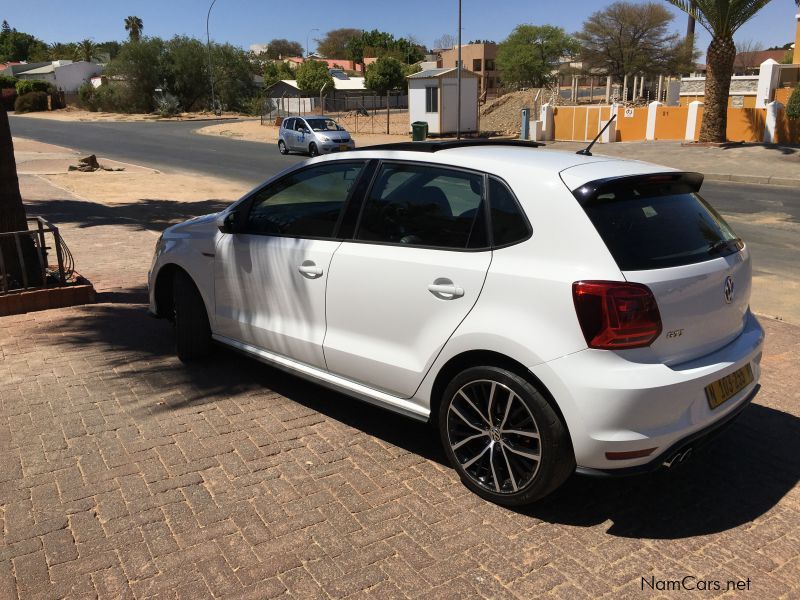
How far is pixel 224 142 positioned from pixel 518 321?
35.0 meters

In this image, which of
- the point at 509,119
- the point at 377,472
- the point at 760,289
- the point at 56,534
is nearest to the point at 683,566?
the point at 377,472

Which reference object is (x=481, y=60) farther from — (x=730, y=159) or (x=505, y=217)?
(x=505, y=217)

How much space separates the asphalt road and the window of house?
8645mm

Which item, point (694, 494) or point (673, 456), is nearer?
point (673, 456)

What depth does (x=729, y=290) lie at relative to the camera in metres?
3.37

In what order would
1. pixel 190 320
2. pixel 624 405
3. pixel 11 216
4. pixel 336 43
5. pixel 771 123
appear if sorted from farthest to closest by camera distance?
pixel 336 43 < pixel 771 123 < pixel 11 216 < pixel 190 320 < pixel 624 405

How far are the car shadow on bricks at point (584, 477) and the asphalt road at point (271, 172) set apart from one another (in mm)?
3426

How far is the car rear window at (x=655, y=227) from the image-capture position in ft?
10.1

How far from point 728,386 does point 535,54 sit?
80.1 m

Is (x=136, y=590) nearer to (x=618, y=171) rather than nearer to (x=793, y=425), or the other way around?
(x=618, y=171)

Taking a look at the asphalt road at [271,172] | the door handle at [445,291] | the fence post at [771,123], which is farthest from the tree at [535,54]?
the door handle at [445,291]

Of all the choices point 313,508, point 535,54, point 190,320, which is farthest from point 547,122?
point 535,54

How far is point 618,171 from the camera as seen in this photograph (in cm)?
341

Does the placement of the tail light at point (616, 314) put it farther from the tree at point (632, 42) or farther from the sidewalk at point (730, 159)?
the tree at point (632, 42)
